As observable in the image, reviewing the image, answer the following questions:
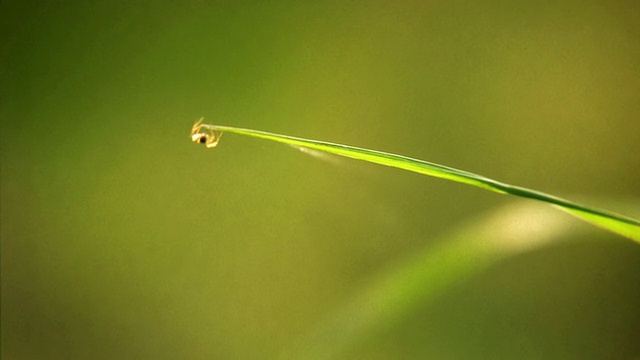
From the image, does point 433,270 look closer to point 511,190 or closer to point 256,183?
point 511,190

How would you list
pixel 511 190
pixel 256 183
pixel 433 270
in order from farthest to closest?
pixel 256 183 < pixel 433 270 < pixel 511 190

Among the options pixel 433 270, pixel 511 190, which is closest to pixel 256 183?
pixel 433 270

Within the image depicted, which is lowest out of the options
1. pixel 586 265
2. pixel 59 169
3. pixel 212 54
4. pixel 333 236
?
pixel 586 265

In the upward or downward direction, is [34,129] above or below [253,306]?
above

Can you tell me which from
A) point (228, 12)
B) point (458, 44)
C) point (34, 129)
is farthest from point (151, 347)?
point (458, 44)

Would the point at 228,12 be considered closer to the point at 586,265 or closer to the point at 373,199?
the point at 373,199

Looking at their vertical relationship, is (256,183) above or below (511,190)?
above

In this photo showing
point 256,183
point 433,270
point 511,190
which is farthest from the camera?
point 256,183

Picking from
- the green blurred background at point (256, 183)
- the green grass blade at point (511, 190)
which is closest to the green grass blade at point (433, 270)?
the green blurred background at point (256, 183)
